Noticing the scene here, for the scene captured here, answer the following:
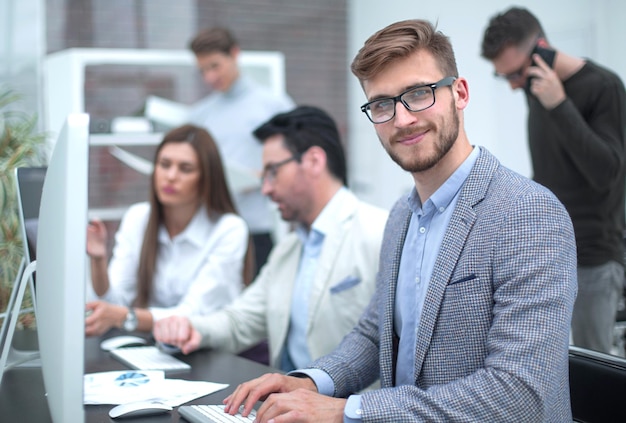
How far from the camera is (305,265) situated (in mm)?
2098

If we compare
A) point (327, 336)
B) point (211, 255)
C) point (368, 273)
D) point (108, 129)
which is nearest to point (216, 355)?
point (327, 336)

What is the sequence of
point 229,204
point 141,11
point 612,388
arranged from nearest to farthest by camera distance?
point 612,388 → point 229,204 → point 141,11

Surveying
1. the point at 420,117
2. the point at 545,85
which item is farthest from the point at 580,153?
the point at 420,117

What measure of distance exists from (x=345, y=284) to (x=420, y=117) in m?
0.76

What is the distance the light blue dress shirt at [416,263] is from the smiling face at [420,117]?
6 cm

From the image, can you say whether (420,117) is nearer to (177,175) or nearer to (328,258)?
(328,258)

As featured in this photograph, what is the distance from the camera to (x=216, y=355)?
1869 mm

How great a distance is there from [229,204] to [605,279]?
1.32m

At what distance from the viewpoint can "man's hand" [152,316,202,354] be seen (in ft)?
6.08

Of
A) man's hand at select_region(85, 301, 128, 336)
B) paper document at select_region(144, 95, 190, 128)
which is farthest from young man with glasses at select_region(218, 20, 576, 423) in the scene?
paper document at select_region(144, 95, 190, 128)

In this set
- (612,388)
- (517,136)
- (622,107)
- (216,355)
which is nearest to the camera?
(612,388)

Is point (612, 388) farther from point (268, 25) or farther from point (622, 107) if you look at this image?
point (268, 25)

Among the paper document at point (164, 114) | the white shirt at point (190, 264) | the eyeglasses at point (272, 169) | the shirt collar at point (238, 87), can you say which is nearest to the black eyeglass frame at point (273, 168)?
the eyeglasses at point (272, 169)

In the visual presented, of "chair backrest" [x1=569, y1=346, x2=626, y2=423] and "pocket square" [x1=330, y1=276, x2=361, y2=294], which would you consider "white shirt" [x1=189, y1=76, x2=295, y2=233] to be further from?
"chair backrest" [x1=569, y1=346, x2=626, y2=423]
